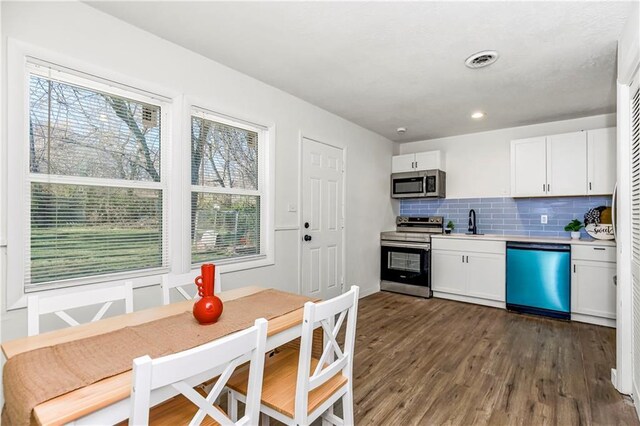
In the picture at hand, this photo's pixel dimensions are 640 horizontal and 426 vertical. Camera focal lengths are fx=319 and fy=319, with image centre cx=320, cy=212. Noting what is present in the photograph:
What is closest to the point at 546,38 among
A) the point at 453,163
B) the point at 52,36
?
the point at 453,163

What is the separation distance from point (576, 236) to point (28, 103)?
17.2ft

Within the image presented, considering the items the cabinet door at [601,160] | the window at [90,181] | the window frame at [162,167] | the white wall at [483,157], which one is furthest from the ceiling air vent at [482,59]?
the window at [90,181]

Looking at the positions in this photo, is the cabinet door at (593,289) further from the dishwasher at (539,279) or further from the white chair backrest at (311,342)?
the white chair backrest at (311,342)

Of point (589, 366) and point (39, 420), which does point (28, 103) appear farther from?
point (589, 366)

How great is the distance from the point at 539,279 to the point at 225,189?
3.66 m

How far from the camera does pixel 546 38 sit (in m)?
2.26

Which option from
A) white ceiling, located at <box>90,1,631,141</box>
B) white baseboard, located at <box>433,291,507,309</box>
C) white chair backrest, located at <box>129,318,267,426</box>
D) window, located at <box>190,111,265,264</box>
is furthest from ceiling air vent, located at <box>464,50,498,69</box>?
white baseboard, located at <box>433,291,507,309</box>

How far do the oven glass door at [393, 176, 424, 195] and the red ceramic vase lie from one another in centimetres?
401

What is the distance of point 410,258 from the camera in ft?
15.5

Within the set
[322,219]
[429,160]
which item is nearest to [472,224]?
[429,160]

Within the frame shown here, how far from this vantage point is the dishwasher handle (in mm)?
3622

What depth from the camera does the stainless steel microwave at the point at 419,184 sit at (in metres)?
4.83

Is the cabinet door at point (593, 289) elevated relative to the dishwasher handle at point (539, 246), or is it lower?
lower

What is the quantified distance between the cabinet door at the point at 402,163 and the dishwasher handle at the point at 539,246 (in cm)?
185
